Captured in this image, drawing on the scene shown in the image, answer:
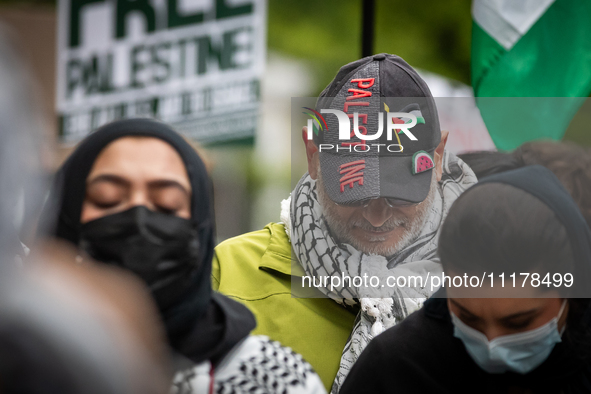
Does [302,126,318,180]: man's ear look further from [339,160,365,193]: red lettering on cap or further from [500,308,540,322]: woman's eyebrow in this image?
[500,308,540,322]: woman's eyebrow

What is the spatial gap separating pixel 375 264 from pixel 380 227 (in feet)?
0.47

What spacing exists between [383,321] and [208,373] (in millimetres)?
845

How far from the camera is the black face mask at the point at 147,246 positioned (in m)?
1.70

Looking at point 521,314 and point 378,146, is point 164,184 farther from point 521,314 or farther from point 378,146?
point 521,314

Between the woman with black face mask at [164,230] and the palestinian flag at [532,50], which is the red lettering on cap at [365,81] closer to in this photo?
the woman with black face mask at [164,230]

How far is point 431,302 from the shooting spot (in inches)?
88.2

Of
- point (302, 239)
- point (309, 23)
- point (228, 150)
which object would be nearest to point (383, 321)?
point (302, 239)

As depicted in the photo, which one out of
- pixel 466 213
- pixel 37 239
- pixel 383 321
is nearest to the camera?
pixel 37 239

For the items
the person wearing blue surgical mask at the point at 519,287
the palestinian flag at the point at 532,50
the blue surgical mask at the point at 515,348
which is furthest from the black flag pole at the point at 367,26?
the blue surgical mask at the point at 515,348

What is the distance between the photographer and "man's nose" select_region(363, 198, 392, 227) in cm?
238

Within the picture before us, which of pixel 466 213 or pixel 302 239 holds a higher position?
pixel 466 213

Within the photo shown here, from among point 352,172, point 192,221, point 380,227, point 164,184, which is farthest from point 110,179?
point 380,227

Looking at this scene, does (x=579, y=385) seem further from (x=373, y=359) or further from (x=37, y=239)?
(x=37, y=239)

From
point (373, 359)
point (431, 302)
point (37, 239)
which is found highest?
point (37, 239)
